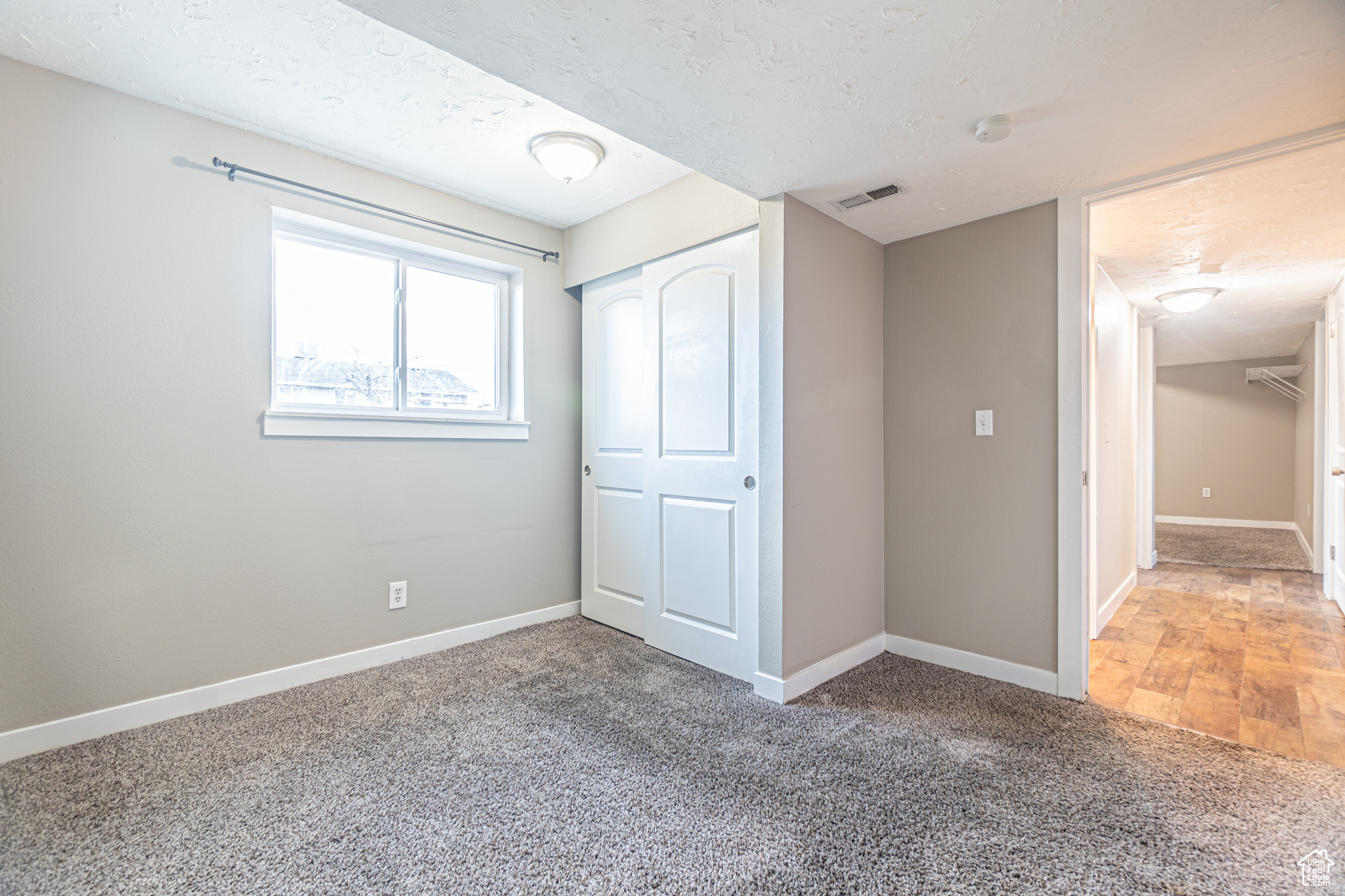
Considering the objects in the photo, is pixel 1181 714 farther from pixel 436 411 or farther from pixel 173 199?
pixel 173 199

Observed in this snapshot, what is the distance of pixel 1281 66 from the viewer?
1526 millimetres

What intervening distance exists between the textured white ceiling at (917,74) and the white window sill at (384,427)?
5.56 feet

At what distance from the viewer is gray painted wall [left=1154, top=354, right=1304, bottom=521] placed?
6.63 meters

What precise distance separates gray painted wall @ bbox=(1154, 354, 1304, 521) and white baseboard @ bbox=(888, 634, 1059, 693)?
613 cm

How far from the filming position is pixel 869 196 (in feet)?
7.80

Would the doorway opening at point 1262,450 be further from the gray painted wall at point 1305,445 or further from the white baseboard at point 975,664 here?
the white baseboard at point 975,664

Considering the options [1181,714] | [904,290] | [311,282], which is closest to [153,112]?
[311,282]

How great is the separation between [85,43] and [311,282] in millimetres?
986

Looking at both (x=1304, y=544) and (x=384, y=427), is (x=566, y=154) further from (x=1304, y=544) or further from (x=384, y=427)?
(x=1304, y=544)

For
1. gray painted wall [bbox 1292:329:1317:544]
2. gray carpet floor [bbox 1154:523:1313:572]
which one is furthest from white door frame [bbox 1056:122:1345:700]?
gray painted wall [bbox 1292:329:1317:544]

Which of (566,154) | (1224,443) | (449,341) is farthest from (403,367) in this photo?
(1224,443)

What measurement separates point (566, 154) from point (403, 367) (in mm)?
1313

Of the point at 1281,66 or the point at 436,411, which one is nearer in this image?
the point at 1281,66

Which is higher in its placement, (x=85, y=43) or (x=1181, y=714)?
(x=85, y=43)
